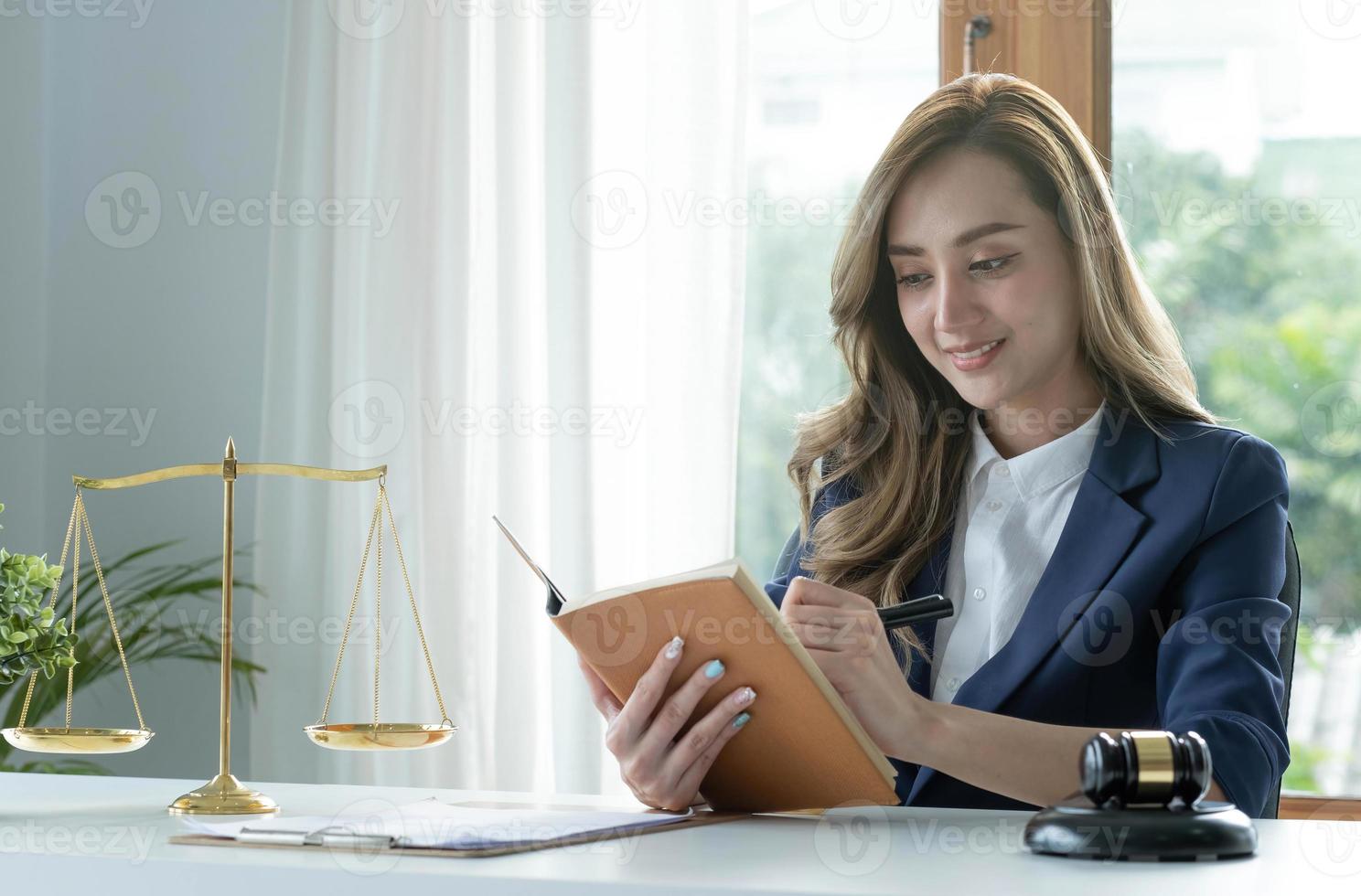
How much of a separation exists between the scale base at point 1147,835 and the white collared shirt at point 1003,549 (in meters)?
0.64

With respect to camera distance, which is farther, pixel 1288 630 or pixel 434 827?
pixel 1288 630

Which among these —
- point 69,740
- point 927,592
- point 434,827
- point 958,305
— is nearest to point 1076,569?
point 927,592

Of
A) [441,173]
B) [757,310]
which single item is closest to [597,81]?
[441,173]

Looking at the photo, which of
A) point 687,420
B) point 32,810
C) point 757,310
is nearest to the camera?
point 32,810

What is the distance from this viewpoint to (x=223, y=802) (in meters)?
1.02

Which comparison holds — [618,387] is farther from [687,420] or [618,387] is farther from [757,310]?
[757,310]

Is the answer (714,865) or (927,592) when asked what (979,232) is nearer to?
(927,592)

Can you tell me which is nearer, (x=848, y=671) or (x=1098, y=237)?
(x=848, y=671)

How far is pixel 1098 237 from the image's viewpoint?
5.00 feet

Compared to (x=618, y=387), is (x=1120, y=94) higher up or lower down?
higher up

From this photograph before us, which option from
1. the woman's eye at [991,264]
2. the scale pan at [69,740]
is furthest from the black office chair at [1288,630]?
the scale pan at [69,740]

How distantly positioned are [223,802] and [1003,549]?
2.88 feet

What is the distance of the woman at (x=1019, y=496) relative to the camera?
118 cm

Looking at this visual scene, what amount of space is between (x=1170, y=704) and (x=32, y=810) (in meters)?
1.00
